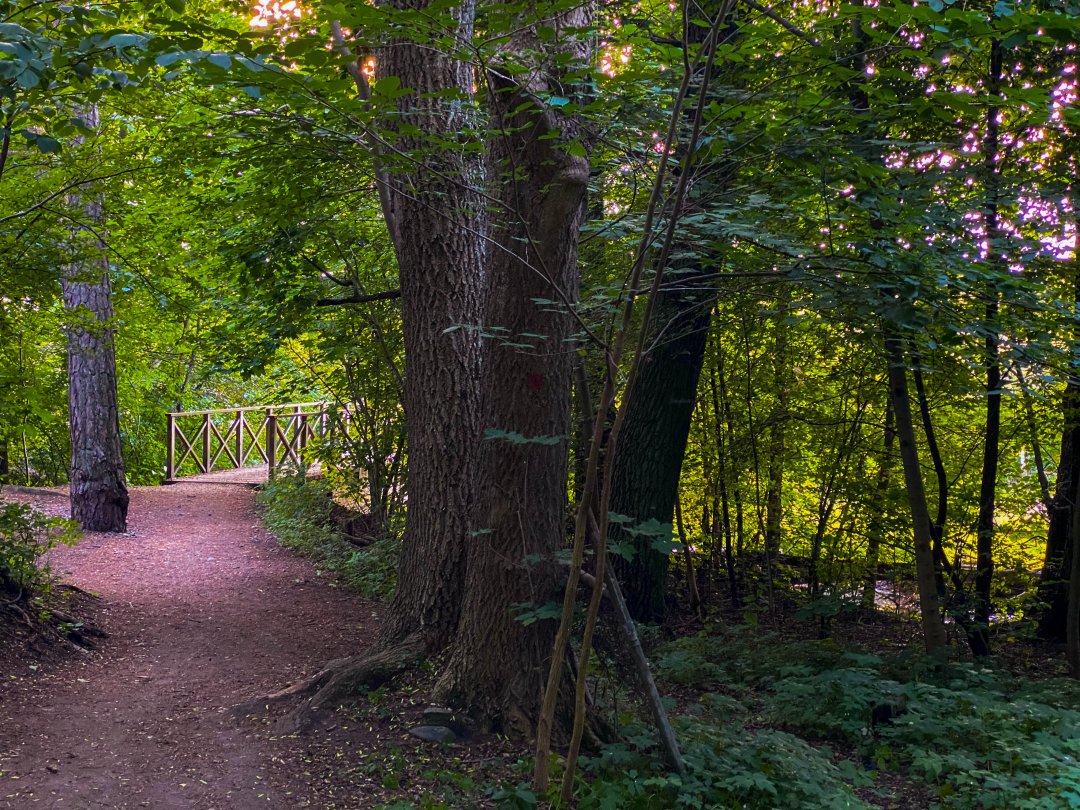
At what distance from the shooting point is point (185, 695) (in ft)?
15.7

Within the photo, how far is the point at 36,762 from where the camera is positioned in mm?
3727

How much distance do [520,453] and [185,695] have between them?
263cm


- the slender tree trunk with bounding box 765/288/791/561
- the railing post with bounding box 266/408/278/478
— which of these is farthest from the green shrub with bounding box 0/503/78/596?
the railing post with bounding box 266/408/278/478

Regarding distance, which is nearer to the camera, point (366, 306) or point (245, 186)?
point (245, 186)

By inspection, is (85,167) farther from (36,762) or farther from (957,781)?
(957,781)

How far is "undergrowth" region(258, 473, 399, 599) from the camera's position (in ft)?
25.2

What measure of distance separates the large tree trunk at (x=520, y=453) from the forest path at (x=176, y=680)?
3.16 ft

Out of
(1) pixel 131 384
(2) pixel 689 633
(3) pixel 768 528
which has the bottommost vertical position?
(2) pixel 689 633

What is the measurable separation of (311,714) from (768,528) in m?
4.42

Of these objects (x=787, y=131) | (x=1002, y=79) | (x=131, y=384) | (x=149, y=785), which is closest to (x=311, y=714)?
(x=149, y=785)

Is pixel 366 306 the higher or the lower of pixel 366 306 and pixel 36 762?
the higher

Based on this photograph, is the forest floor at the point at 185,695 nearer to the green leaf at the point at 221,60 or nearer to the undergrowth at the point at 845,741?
the undergrowth at the point at 845,741

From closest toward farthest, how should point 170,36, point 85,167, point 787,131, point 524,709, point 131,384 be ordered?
point 170,36 < point 787,131 < point 524,709 < point 85,167 < point 131,384

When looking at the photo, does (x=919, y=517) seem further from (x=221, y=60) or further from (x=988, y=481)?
(x=221, y=60)
